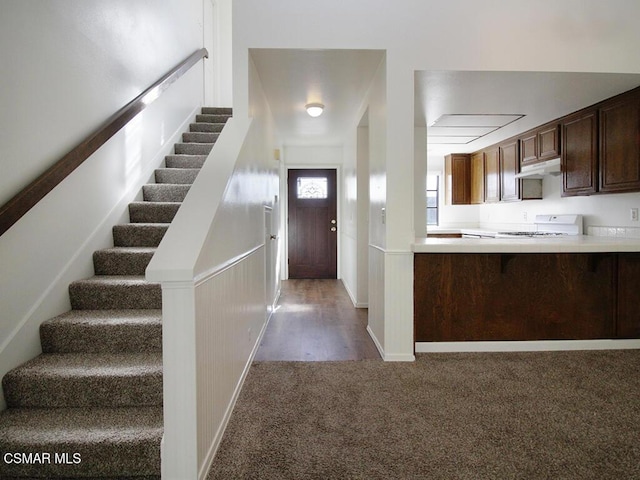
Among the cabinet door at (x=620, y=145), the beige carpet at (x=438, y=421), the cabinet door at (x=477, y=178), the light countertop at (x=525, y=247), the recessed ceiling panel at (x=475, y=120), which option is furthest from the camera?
the cabinet door at (x=477, y=178)

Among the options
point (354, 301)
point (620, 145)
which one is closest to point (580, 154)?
point (620, 145)

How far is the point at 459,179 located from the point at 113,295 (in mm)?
5519

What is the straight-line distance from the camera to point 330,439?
186 centimetres

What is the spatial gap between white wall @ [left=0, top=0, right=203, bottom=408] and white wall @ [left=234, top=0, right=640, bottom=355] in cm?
97

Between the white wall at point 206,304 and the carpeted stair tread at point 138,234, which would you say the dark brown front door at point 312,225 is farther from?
the carpeted stair tread at point 138,234

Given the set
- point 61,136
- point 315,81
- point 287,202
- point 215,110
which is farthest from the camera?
point 287,202

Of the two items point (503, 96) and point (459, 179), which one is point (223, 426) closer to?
point (503, 96)

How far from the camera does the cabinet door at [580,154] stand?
3627mm

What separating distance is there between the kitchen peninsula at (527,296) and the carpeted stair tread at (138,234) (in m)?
2.01

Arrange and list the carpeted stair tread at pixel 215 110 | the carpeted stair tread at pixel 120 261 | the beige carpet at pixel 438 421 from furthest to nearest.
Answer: the carpeted stair tread at pixel 215 110 < the carpeted stair tread at pixel 120 261 < the beige carpet at pixel 438 421

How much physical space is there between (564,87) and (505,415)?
8.75ft

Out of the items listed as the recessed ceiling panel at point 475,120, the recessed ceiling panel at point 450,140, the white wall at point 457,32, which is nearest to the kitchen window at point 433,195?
the recessed ceiling panel at point 450,140

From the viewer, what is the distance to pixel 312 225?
692 cm

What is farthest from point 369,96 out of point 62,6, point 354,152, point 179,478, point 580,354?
point 179,478
